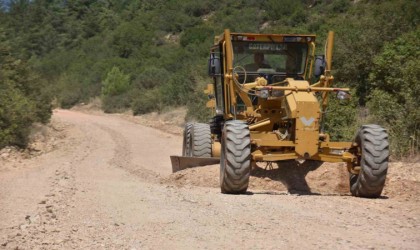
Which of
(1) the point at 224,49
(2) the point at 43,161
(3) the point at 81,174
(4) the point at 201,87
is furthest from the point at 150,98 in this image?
(1) the point at 224,49

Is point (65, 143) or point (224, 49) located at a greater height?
point (224, 49)

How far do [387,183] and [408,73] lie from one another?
4.67 meters

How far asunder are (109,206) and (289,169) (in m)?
3.52

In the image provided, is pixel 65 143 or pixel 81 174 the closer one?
pixel 81 174

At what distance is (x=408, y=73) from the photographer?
1349cm

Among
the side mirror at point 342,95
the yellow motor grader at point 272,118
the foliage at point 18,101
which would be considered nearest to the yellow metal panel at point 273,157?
the yellow motor grader at point 272,118

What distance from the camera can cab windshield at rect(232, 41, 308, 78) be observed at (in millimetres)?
11117

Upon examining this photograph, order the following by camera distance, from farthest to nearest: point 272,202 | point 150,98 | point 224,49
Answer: point 150,98, point 224,49, point 272,202

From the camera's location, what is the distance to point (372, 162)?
866cm

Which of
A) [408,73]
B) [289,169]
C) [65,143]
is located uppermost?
[408,73]

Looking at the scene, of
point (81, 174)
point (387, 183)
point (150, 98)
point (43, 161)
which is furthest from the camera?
point (150, 98)

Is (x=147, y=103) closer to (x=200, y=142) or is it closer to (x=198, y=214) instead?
(x=200, y=142)

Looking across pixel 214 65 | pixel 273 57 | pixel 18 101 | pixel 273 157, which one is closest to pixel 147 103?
pixel 18 101

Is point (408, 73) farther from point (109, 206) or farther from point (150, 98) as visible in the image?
point (150, 98)
